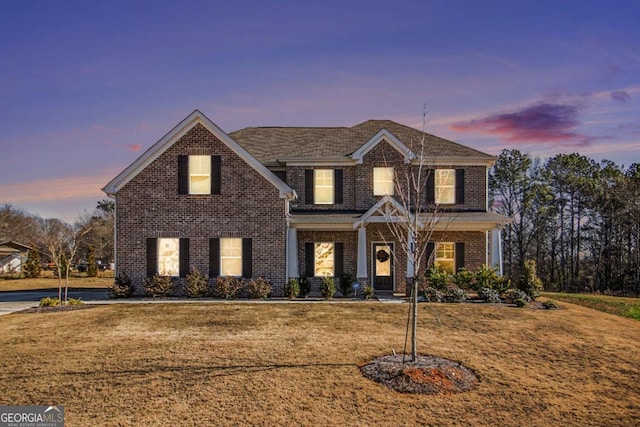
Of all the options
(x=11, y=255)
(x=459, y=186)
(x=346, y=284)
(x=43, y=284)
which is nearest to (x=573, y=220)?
(x=459, y=186)

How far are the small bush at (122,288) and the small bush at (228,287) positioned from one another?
356 centimetres

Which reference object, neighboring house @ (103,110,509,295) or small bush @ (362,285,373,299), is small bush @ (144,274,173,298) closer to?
neighboring house @ (103,110,509,295)

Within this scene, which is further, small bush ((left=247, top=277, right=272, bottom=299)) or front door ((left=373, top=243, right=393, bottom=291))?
front door ((left=373, top=243, right=393, bottom=291))

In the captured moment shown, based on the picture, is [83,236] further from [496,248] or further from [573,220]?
[573,220]

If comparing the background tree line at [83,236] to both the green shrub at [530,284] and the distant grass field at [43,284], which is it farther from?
the green shrub at [530,284]

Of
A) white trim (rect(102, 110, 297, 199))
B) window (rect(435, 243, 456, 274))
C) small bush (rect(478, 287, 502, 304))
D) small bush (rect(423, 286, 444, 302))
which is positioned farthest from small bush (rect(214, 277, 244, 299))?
small bush (rect(478, 287, 502, 304))

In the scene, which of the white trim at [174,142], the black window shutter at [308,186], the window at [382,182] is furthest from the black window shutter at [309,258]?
the window at [382,182]

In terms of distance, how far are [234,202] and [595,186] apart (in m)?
31.1

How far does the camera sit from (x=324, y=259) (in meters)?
20.4

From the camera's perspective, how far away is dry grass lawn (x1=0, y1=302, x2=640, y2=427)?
6910 millimetres

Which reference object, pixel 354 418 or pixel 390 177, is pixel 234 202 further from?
pixel 354 418

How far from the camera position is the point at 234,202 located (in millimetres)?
18703

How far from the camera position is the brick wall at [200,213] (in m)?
18.6

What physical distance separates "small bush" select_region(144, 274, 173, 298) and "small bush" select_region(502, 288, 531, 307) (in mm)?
13157
